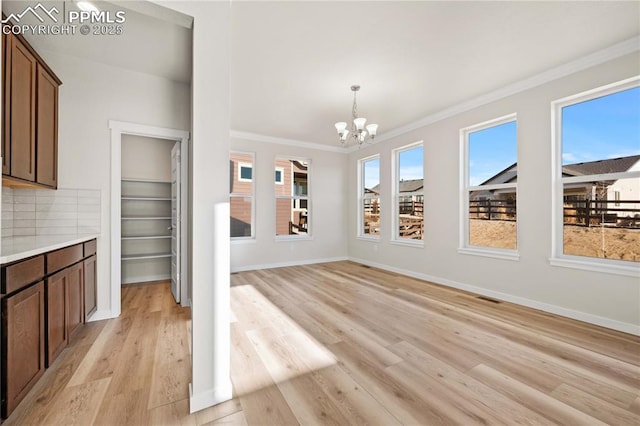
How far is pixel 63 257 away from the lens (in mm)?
2045

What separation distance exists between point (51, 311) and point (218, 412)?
143 centimetres

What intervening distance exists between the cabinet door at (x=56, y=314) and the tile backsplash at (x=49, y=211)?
88 centimetres

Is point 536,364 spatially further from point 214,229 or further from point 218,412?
point 214,229

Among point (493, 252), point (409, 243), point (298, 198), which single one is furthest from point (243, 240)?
point (493, 252)

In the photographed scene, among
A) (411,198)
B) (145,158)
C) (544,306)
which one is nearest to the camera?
(544,306)

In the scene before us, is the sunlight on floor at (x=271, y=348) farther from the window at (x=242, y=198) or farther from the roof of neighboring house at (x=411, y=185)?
the roof of neighboring house at (x=411, y=185)

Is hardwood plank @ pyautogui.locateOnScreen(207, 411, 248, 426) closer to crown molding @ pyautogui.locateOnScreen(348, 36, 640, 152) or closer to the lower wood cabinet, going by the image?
the lower wood cabinet

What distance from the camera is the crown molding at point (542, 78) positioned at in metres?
2.58

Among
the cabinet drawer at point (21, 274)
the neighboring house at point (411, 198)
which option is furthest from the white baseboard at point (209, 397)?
the neighboring house at point (411, 198)

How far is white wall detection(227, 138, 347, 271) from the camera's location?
541 cm

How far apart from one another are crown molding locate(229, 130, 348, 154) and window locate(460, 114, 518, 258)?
2.95 metres

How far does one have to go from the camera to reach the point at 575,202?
9.90 feet

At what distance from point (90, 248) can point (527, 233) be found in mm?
4934

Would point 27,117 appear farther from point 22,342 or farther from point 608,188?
point 608,188
